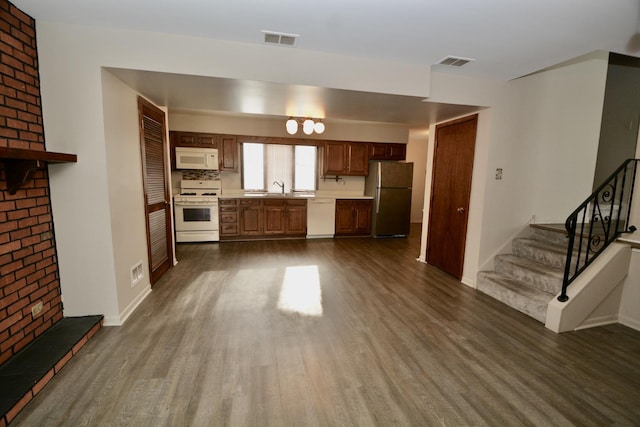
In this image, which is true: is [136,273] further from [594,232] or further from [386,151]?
[386,151]

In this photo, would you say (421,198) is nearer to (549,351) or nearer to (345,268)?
(345,268)

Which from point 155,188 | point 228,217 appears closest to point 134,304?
point 155,188

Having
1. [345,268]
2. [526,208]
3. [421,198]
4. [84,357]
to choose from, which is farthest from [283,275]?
[421,198]

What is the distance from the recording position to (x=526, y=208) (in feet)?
11.7

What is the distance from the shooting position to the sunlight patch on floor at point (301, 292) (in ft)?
9.48

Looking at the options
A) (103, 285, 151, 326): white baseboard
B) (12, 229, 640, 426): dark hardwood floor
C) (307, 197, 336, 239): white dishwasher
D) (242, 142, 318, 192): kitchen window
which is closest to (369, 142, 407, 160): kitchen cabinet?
(242, 142, 318, 192): kitchen window

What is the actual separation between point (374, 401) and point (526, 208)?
10.5ft

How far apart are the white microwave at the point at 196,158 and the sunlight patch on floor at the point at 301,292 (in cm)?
287

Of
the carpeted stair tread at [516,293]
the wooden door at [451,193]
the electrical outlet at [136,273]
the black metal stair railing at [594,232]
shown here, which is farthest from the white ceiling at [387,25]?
the carpeted stair tread at [516,293]

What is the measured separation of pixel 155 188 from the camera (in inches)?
137

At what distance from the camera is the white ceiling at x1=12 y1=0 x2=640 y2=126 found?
1.86 m

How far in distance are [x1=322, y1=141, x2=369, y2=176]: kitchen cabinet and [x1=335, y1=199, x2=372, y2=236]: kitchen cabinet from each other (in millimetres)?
713

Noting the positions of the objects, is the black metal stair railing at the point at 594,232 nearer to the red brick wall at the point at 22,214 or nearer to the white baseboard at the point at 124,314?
the white baseboard at the point at 124,314

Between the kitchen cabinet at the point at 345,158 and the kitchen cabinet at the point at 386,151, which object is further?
the kitchen cabinet at the point at 386,151
